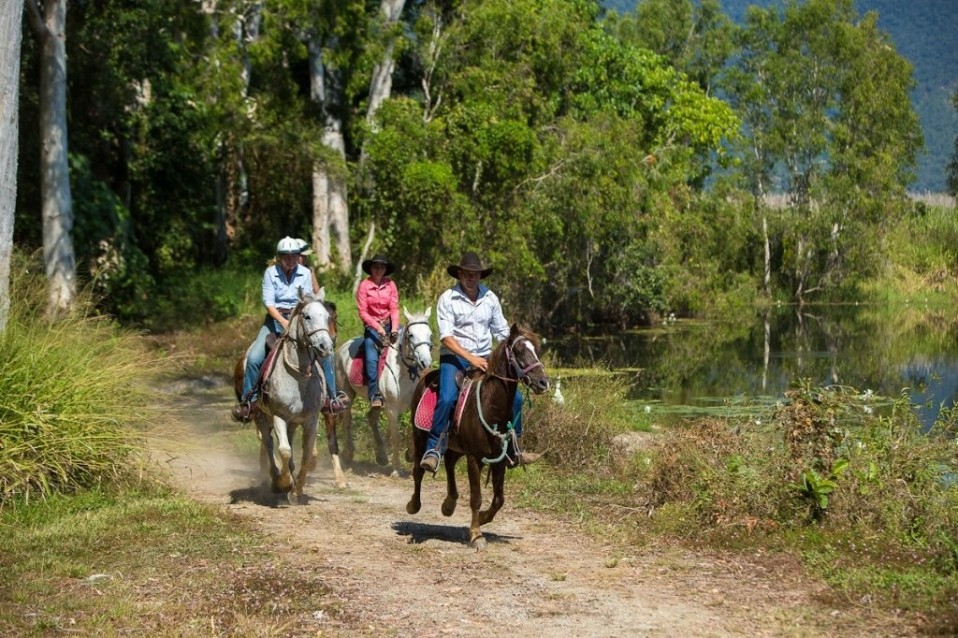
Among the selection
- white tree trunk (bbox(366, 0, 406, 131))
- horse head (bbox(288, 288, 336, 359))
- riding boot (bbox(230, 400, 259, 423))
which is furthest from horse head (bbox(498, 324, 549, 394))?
white tree trunk (bbox(366, 0, 406, 131))

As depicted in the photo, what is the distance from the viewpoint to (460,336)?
37.3 feet

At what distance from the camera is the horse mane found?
1057 centimetres

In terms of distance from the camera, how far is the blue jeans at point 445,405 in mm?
11211

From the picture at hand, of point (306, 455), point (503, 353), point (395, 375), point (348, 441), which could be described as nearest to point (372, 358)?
point (395, 375)

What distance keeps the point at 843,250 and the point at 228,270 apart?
123 feet

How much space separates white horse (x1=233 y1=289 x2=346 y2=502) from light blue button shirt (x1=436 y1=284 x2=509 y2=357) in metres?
1.66

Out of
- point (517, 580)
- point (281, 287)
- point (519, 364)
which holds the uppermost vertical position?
point (281, 287)

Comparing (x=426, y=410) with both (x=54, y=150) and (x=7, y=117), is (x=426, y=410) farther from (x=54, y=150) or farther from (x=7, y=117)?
(x=54, y=150)

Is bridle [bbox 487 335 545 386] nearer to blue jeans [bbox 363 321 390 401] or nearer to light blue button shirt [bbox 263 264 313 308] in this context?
light blue button shirt [bbox 263 264 313 308]

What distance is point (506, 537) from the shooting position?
1159 cm

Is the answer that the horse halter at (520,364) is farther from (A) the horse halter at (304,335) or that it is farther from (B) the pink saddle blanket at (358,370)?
(B) the pink saddle blanket at (358,370)

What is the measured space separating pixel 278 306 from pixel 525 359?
4.04 meters

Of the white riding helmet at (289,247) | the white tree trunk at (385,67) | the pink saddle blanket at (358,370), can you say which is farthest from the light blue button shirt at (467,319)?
the white tree trunk at (385,67)

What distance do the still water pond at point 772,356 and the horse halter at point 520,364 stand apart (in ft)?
31.3
